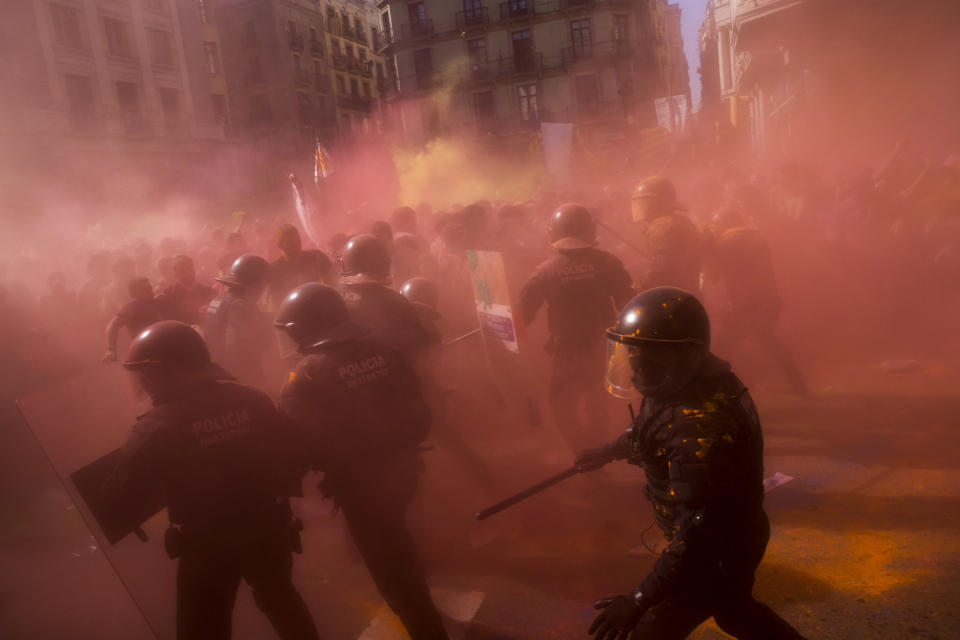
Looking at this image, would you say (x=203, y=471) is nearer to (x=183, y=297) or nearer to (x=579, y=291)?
(x=579, y=291)

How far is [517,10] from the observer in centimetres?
3869

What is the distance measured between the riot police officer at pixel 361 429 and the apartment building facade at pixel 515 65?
37030 mm

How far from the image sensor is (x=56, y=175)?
2538 centimetres

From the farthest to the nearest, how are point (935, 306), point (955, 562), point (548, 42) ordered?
1. point (548, 42)
2. point (935, 306)
3. point (955, 562)

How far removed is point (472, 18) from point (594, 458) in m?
41.1

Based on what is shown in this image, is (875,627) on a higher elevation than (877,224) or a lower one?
lower

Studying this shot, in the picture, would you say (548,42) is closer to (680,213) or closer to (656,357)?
(680,213)

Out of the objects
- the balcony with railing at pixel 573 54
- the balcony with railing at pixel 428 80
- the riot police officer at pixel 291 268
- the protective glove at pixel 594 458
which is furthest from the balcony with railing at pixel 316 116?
the protective glove at pixel 594 458

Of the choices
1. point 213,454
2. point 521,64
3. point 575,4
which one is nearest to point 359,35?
point 521,64

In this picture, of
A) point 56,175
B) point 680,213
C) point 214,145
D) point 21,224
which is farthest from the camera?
point 214,145

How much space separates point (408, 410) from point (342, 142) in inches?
1925

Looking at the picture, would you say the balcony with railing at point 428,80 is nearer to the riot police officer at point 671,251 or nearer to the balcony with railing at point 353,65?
the balcony with railing at point 353,65

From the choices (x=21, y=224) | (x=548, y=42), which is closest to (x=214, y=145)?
(x=21, y=224)

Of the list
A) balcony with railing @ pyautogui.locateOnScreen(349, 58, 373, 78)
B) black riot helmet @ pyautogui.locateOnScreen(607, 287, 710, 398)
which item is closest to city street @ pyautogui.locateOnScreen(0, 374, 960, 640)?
Result: black riot helmet @ pyautogui.locateOnScreen(607, 287, 710, 398)
